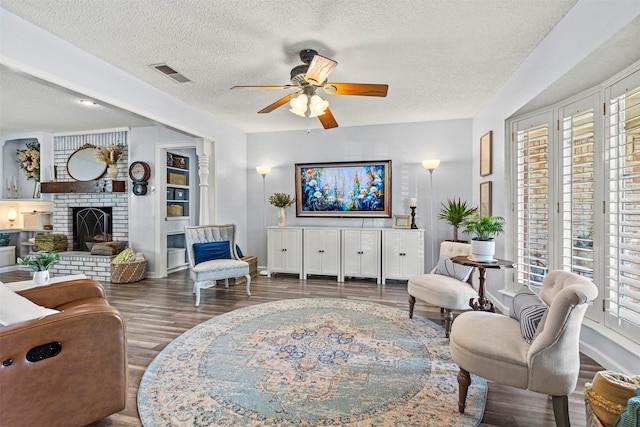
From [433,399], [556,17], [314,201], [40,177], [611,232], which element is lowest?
[433,399]

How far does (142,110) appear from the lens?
3447mm

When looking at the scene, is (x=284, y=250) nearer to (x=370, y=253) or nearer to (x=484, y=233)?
(x=370, y=253)

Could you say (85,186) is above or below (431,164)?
below

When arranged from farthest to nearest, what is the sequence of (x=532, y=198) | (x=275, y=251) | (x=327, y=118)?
(x=275, y=251) < (x=327, y=118) < (x=532, y=198)

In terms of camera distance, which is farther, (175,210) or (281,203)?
(175,210)

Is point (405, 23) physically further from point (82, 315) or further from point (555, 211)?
point (82, 315)

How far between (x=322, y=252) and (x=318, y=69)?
10.5 feet

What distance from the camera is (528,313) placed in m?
1.83

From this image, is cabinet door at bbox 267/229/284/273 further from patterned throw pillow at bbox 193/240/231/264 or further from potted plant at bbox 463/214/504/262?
potted plant at bbox 463/214/504/262

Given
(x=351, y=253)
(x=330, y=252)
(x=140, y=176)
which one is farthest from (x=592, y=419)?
(x=140, y=176)

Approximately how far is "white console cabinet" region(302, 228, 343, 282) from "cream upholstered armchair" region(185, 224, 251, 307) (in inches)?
46.4

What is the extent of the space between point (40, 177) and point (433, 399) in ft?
23.7

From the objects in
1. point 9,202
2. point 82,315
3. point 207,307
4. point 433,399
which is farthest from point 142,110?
point 9,202

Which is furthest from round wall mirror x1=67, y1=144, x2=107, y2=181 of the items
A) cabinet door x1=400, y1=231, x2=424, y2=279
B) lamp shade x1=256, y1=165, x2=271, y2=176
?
cabinet door x1=400, y1=231, x2=424, y2=279
